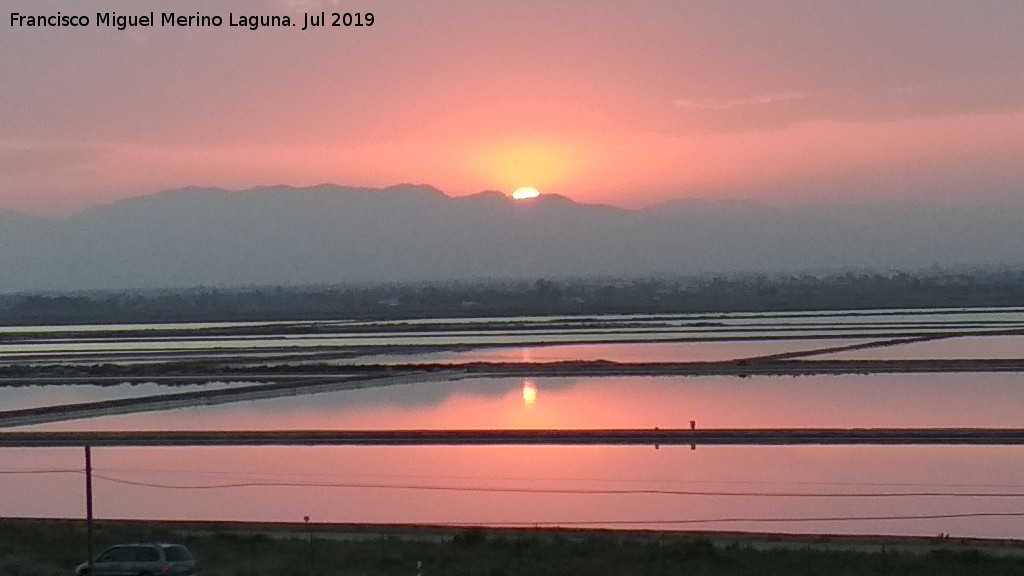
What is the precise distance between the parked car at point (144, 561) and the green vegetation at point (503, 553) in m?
0.83

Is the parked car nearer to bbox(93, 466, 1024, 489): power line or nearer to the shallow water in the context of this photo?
the shallow water

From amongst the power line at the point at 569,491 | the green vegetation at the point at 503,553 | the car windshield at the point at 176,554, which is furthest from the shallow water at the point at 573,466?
the car windshield at the point at 176,554

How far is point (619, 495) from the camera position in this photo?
63.4 feet

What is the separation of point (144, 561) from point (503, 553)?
4145mm

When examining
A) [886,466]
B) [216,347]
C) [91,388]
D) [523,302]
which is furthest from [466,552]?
[523,302]

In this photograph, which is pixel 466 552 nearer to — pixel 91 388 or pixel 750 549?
pixel 750 549

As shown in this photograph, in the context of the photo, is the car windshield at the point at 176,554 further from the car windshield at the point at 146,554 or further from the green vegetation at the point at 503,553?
the green vegetation at the point at 503,553

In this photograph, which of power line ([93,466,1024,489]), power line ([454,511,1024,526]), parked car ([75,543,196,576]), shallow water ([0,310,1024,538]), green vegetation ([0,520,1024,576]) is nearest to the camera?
parked car ([75,543,196,576])

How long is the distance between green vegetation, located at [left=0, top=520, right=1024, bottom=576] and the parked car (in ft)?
2.71

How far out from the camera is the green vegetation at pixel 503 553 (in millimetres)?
14336

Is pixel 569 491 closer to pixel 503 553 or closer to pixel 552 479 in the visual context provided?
pixel 552 479

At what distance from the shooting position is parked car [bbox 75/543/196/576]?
1362 cm

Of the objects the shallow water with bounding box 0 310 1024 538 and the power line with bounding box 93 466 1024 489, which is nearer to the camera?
the shallow water with bounding box 0 310 1024 538

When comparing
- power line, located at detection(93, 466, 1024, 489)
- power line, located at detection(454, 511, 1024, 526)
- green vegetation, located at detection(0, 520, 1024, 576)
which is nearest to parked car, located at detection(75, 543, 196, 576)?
green vegetation, located at detection(0, 520, 1024, 576)
